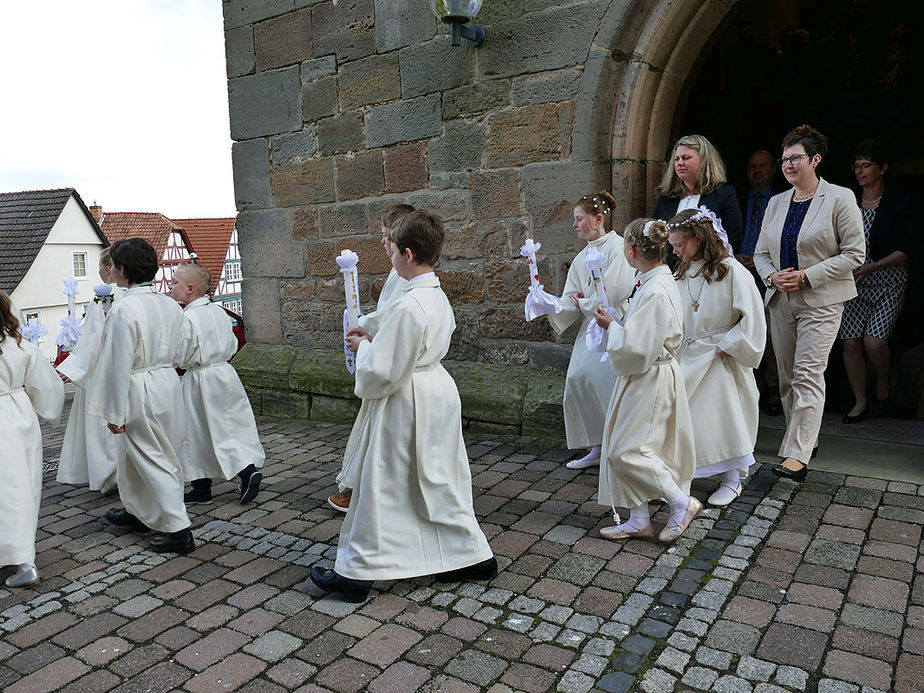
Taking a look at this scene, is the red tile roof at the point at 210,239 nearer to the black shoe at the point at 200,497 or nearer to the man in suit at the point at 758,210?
the black shoe at the point at 200,497

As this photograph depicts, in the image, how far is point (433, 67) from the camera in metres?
5.93

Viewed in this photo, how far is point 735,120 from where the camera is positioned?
21.7 feet

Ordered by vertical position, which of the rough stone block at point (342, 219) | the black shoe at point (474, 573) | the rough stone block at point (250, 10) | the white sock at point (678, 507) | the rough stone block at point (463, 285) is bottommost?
the black shoe at point (474, 573)

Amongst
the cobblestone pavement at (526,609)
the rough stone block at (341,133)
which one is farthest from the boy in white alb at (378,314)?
the rough stone block at (341,133)

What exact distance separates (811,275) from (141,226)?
3749 centimetres

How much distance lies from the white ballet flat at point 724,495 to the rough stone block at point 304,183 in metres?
4.07

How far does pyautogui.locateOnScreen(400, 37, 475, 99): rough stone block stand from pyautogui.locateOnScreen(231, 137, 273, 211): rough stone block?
1680 mm

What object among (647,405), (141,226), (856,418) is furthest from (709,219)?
(141,226)

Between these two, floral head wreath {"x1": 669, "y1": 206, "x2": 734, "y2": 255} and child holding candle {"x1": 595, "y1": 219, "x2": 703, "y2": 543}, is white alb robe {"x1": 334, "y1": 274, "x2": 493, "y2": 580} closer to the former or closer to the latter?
child holding candle {"x1": 595, "y1": 219, "x2": 703, "y2": 543}

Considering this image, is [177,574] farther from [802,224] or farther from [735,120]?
[735,120]

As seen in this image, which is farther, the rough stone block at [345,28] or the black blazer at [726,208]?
the rough stone block at [345,28]

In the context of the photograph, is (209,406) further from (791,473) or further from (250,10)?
(250,10)

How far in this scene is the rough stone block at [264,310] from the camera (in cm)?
723

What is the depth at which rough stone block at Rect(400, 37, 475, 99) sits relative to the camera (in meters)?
5.78
